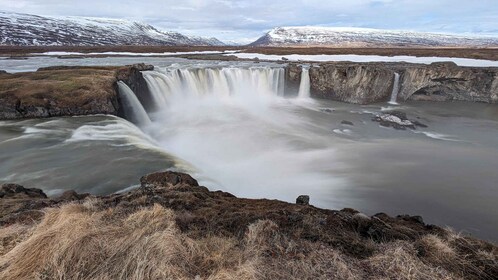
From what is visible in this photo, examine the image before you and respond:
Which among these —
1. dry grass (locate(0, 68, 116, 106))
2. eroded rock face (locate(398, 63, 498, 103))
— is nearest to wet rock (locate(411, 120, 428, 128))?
eroded rock face (locate(398, 63, 498, 103))

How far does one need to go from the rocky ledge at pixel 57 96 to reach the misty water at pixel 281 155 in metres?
1.13

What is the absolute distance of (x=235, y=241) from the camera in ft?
16.7

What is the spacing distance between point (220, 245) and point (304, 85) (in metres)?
31.8

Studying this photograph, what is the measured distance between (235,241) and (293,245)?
942 mm

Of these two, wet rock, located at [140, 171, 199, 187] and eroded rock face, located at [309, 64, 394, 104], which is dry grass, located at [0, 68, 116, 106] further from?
eroded rock face, located at [309, 64, 394, 104]

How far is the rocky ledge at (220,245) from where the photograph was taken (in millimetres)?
4047

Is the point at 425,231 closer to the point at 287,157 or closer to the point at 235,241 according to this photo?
the point at 235,241

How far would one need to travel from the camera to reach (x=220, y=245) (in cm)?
486

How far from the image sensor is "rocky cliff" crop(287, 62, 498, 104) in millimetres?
33094

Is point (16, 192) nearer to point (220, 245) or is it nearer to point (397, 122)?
point (220, 245)

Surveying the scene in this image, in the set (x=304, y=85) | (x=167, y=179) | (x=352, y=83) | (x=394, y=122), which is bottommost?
(x=394, y=122)

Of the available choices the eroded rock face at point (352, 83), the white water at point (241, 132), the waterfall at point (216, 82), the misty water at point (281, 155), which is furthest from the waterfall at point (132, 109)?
the eroded rock face at point (352, 83)

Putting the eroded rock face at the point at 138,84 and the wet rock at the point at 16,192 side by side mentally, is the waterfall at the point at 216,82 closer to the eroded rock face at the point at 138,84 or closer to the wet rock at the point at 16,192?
the eroded rock face at the point at 138,84

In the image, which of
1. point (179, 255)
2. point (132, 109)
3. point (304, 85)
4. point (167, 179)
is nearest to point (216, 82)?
point (304, 85)
